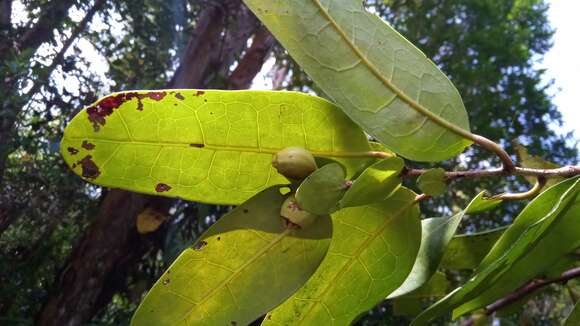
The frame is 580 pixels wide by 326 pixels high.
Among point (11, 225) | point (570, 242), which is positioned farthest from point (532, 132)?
point (570, 242)

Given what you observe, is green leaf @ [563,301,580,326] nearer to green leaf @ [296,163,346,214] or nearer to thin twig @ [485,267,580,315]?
thin twig @ [485,267,580,315]

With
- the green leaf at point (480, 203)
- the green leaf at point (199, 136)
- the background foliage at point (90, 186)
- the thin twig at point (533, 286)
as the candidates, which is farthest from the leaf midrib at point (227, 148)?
the background foliage at point (90, 186)

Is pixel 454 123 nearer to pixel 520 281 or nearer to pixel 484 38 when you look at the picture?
pixel 520 281

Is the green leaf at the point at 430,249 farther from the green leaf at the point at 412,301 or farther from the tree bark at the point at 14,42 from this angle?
the tree bark at the point at 14,42

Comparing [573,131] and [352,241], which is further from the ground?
[573,131]

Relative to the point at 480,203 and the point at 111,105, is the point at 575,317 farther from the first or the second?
the point at 111,105
